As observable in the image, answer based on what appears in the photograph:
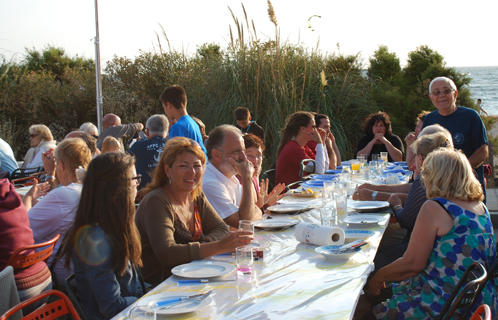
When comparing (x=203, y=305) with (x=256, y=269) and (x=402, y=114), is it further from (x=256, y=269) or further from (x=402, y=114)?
(x=402, y=114)

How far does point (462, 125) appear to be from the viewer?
4906mm

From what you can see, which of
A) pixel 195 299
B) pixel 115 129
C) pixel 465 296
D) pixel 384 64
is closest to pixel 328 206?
pixel 465 296

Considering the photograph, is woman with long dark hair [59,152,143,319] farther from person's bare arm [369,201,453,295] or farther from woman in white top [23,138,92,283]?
person's bare arm [369,201,453,295]

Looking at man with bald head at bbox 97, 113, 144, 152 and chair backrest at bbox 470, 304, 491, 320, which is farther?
man with bald head at bbox 97, 113, 144, 152

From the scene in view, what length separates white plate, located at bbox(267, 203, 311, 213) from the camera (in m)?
3.17

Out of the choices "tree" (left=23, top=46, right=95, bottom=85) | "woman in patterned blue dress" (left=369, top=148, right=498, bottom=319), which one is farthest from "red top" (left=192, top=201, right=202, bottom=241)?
"tree" (left=23, top=46, right=95, bottom=85)

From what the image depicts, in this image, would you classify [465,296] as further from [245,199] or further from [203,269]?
[245,199]

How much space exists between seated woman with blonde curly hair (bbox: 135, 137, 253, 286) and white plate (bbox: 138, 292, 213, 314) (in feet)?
1.56

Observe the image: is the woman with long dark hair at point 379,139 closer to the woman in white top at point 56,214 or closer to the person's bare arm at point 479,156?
the person's bare arm at point 479,156

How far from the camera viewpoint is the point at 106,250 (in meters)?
1.97

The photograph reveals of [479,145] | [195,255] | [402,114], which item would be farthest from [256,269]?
[402,114]

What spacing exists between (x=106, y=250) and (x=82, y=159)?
136 centimetres

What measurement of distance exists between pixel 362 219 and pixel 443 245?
2.48 feet

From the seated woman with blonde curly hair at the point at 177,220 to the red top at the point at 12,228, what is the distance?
0.67 m
